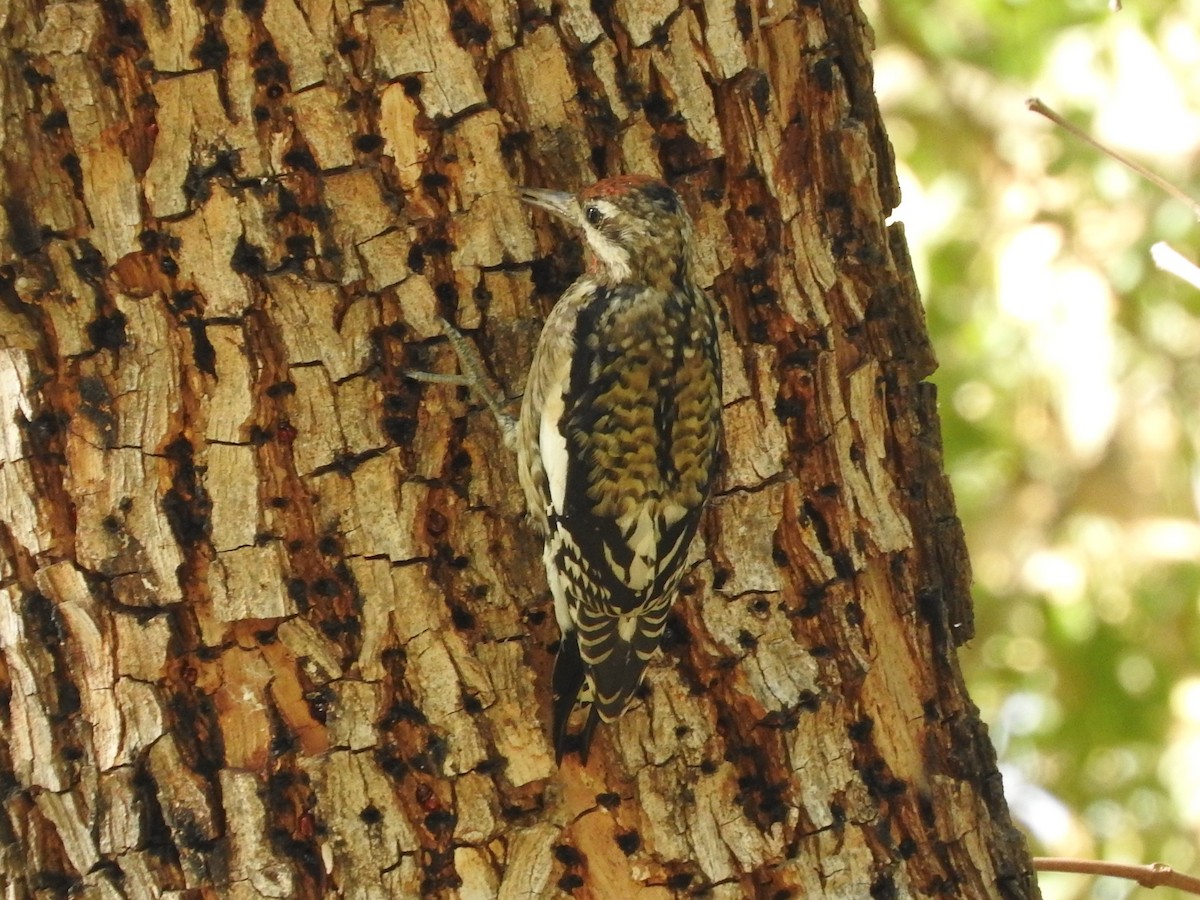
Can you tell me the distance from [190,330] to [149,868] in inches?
39.6

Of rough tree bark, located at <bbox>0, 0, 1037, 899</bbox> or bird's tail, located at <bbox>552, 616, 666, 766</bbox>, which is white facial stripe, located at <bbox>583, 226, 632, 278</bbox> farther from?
bird's tail, located at <bbox>552, 616, 666, 766</bbox>

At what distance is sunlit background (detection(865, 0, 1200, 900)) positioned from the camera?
5.57 meters

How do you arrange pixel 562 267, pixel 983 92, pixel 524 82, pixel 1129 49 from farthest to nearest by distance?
pixel 983 92, pixel 1129 49, pixel 562 267, pixel 524 82

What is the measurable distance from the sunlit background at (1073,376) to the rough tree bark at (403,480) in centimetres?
272

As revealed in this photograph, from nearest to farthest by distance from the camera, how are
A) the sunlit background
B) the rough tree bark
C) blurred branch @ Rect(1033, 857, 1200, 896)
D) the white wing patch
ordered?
blurred branch @ Rect(1033, 857, 1200, 896) → the rough tree bark → the white wing patch → the sunlit background

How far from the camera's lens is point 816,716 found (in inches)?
117

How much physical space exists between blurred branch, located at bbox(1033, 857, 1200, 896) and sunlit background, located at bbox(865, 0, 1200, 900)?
9.47 ft

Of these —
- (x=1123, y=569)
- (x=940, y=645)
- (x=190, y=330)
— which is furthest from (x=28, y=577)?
(x=1123, y=569)

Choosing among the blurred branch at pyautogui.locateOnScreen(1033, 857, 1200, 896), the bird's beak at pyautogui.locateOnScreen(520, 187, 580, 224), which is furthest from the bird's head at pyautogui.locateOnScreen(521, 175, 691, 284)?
the blurred branch at pyautogui.locateOnScreen(1033, 857, 1200, 896)

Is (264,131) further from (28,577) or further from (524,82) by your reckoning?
(28,577)

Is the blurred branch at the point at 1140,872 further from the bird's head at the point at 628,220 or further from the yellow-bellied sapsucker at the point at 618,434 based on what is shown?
the bird's head at the point at 628,220

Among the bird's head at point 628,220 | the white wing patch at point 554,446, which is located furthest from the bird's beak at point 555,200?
the white wing patch at point 554,446

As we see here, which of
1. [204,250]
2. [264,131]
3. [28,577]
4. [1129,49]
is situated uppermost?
[1129,49]

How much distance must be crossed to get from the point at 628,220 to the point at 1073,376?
3.39m
